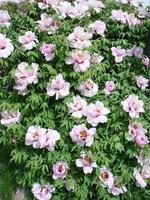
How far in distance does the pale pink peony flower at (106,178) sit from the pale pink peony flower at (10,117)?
771 mm

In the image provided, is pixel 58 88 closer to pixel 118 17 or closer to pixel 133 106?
pixel 133 106

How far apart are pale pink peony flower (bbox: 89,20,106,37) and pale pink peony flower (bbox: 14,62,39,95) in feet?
2.44

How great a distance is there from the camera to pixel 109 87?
4250 mm

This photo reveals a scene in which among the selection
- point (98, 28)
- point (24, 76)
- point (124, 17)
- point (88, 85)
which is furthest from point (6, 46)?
point (124, 17)

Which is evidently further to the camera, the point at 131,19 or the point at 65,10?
the point at 131,19

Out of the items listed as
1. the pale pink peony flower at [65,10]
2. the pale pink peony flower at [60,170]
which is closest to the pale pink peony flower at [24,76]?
the pale pink peony flower at [60,170]

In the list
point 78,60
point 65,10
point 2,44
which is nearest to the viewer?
point 78,60

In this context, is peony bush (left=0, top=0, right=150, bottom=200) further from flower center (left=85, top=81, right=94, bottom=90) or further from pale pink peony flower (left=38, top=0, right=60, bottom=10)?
pale pink peony flower (left=38, top=0, right=60, bottom=10)

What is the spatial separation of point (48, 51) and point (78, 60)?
262 mm

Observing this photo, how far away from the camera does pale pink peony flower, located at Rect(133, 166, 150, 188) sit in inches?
153

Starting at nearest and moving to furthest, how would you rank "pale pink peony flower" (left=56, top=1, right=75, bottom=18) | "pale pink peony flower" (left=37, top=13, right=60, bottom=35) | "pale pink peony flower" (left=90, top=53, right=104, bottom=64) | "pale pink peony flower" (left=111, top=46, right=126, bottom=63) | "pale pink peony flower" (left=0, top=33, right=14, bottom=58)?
"pale pink peony flower" (left=0, top=33, right=14, bottom=58) < "pale pink peony flower" (left=90, top=53, right=104, bottom=64) < "pale pink peony flower" (left=37, top=13, right=60, bottom=35) < "pale pink peony flower" (left=111, top=46, right=126, bottom=63) < "pale pink peony flower" (left=56, top=1, right=75, bottom=18)

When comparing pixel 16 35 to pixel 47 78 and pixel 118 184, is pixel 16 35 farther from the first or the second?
pixel 118 184

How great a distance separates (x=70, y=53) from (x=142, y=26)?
3.34 feet

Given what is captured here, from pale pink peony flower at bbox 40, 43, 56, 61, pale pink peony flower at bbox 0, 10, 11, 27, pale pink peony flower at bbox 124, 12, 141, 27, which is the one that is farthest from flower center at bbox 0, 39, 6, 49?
pale pink peony flower at bbox 124, 12, 141, 27
